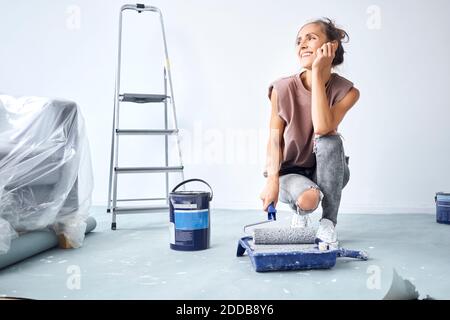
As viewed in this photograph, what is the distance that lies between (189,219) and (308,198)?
0.45 meters

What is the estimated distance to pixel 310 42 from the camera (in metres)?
1.69

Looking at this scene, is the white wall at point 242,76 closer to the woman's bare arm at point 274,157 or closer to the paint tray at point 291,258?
the woman's bare arm at point 274,157

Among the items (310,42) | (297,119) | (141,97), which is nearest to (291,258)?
(297,119)

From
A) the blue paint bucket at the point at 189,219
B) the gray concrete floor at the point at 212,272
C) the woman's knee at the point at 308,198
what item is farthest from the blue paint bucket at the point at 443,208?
the blue paint bucket at the point at 189,219

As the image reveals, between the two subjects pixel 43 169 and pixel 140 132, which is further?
pixel 140 132

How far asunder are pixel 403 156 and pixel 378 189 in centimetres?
25

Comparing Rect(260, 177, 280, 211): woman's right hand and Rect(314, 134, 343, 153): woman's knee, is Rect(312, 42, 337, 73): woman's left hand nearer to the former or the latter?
Rect(314, 134, 343, 153): woman's knee

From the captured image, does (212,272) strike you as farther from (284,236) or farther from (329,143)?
(329,143)

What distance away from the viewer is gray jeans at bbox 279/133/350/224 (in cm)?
162

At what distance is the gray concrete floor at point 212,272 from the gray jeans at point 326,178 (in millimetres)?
233

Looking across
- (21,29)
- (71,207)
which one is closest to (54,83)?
(21,29)

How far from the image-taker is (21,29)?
318 cm

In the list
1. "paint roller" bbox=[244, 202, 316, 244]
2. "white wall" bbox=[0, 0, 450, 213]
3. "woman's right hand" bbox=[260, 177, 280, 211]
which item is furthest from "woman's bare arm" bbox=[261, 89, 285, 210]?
"white wall" bbox=[0, 0, 450, 213]

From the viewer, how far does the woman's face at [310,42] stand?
1678mm
